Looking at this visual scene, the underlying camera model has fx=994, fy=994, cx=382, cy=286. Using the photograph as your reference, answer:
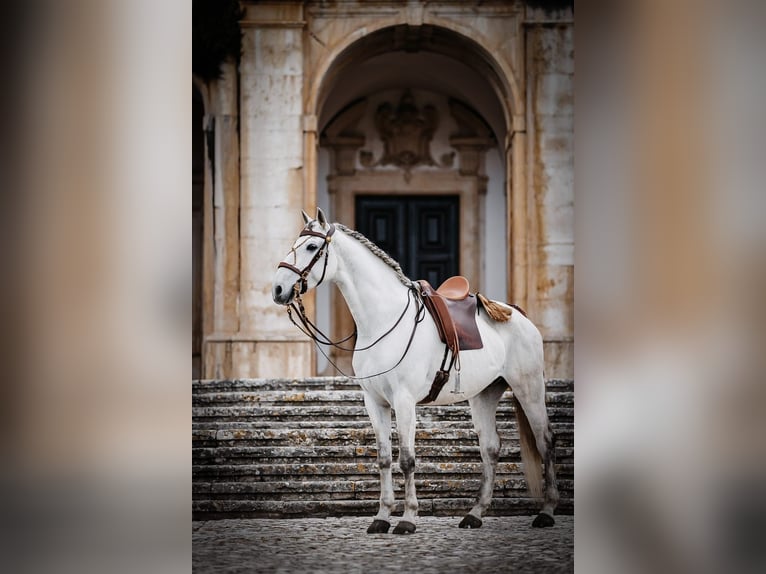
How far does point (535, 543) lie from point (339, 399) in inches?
108

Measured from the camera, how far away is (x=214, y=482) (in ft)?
22.8

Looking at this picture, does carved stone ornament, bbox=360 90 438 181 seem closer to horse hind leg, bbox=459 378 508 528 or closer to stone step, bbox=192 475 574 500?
stone step, bbox=192 475 574 500

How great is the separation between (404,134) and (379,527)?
839cm

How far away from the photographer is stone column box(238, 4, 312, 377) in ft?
34.6

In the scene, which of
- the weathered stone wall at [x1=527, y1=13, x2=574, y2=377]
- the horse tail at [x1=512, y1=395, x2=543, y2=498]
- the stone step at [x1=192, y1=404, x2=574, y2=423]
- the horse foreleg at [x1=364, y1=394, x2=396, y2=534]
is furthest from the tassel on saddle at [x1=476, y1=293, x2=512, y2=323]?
the weathered stone wall at [x1=527, y1=13, x2=574, y2=377]

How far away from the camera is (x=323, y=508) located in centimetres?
678

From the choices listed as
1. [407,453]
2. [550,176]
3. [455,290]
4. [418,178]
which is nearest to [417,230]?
[418,178]

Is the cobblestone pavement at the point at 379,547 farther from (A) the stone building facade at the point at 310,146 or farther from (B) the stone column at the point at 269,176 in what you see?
(A) the stone building facade at the point at 310,146

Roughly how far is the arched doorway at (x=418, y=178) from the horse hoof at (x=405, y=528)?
24.1ft

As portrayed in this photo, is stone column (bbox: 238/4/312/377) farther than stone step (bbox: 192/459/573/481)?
Yes

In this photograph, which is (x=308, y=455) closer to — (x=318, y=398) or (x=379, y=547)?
(x=318, y=398)

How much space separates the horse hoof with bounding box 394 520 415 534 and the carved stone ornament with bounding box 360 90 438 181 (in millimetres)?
8099
